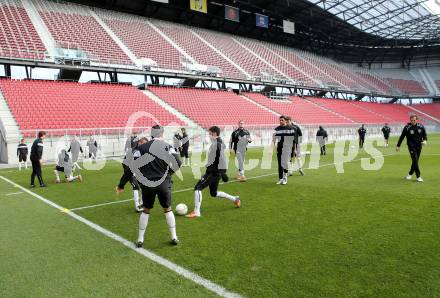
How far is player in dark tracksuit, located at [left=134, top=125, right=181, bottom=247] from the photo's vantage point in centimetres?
526

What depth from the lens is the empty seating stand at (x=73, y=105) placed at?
22.1m

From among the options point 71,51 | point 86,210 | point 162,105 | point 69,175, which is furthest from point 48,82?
point 86,210

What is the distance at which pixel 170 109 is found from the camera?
3028cm

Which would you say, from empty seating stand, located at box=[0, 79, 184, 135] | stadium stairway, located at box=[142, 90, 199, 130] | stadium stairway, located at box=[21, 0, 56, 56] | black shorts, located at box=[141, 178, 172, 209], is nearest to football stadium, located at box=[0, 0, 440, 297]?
black shorts, located at box=[141, 178, 172, 209]

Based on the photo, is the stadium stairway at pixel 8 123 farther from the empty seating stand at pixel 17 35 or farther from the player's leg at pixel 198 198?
the player's leg at pixel 198 198

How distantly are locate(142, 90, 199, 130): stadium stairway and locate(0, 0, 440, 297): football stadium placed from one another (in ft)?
1.19

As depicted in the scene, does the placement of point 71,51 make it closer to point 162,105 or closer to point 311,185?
point 162,105

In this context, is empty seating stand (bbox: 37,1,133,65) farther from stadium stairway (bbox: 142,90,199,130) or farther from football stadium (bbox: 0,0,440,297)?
stadium stairway (bbox: 142,90,199,130)

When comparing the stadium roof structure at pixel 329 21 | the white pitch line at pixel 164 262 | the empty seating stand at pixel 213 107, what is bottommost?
the white pitch line at pixel 164 262

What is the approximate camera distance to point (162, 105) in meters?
30.5

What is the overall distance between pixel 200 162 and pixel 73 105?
12526 millimetres

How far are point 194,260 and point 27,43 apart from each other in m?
30.1

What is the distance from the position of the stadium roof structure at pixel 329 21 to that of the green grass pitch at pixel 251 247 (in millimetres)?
36891

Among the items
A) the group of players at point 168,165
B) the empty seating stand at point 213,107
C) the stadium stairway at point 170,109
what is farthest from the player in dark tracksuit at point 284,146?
the empty seating stand at point 213,107
